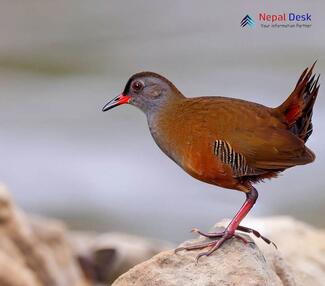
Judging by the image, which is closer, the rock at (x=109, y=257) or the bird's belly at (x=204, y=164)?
the bird's belly at (x=204, y=164)

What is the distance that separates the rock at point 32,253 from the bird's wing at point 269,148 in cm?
283

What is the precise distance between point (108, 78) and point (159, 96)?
992 cm

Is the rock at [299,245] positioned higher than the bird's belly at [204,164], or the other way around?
the bird's belly at [204,164]

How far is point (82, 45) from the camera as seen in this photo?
52.4 ft

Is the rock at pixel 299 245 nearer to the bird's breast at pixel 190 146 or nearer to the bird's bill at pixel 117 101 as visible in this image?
the bird's breast at pixel 190 146

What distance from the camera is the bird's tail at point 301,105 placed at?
4945 millimetres

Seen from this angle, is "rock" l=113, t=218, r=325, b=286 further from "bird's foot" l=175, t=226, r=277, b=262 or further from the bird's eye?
the bird's eye

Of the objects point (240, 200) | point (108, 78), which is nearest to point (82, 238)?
point (240, 200)

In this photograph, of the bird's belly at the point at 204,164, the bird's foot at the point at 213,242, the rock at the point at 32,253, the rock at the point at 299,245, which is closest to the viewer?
the bird's belly at the point at 204,164

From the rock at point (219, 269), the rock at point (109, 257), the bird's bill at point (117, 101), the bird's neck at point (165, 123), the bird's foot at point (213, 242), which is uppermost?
the bird's bill at point (117, 101)

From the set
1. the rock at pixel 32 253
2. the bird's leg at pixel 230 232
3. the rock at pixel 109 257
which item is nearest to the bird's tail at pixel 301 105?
the bird's leg at pixel 230 232

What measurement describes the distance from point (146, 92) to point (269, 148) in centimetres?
57

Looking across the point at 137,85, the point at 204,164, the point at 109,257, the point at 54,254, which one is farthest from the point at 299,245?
the point at 137,85

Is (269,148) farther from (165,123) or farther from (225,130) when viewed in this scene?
(165,123)
